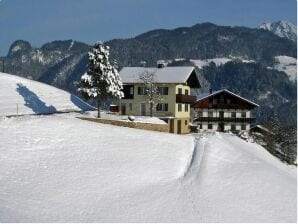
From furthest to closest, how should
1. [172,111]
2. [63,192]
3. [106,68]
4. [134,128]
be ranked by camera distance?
[172,111], [106,68], [134,128], [63,192]

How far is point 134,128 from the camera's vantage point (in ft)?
161

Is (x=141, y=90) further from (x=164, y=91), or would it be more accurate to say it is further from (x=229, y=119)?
(x=229, y=119)

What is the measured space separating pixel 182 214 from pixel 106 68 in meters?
27.1

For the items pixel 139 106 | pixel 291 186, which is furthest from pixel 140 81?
pixel 291 186

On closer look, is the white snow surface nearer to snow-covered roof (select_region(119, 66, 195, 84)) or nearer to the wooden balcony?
snow-covered roof (select_region(119, 66, 195, 84))

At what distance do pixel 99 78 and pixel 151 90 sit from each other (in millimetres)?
14575

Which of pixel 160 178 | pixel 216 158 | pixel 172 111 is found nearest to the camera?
pixel 160 178

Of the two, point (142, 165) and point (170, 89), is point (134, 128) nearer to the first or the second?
point (142, 165)

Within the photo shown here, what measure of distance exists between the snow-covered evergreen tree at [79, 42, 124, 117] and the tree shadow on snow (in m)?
7.19

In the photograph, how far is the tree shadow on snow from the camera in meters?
56.7

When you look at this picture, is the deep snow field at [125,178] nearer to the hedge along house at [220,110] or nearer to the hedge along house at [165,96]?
the hedge along house at [165,96]

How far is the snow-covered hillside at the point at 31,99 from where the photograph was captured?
55.7 meters

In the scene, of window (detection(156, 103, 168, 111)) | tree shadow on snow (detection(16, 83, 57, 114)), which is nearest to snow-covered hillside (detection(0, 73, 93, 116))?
tree shadow on snow (detection(16, 83, 57, 114))

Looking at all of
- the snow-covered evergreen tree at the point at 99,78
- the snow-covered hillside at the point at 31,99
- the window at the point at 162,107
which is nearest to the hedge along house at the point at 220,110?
the window at the point at 162,107
